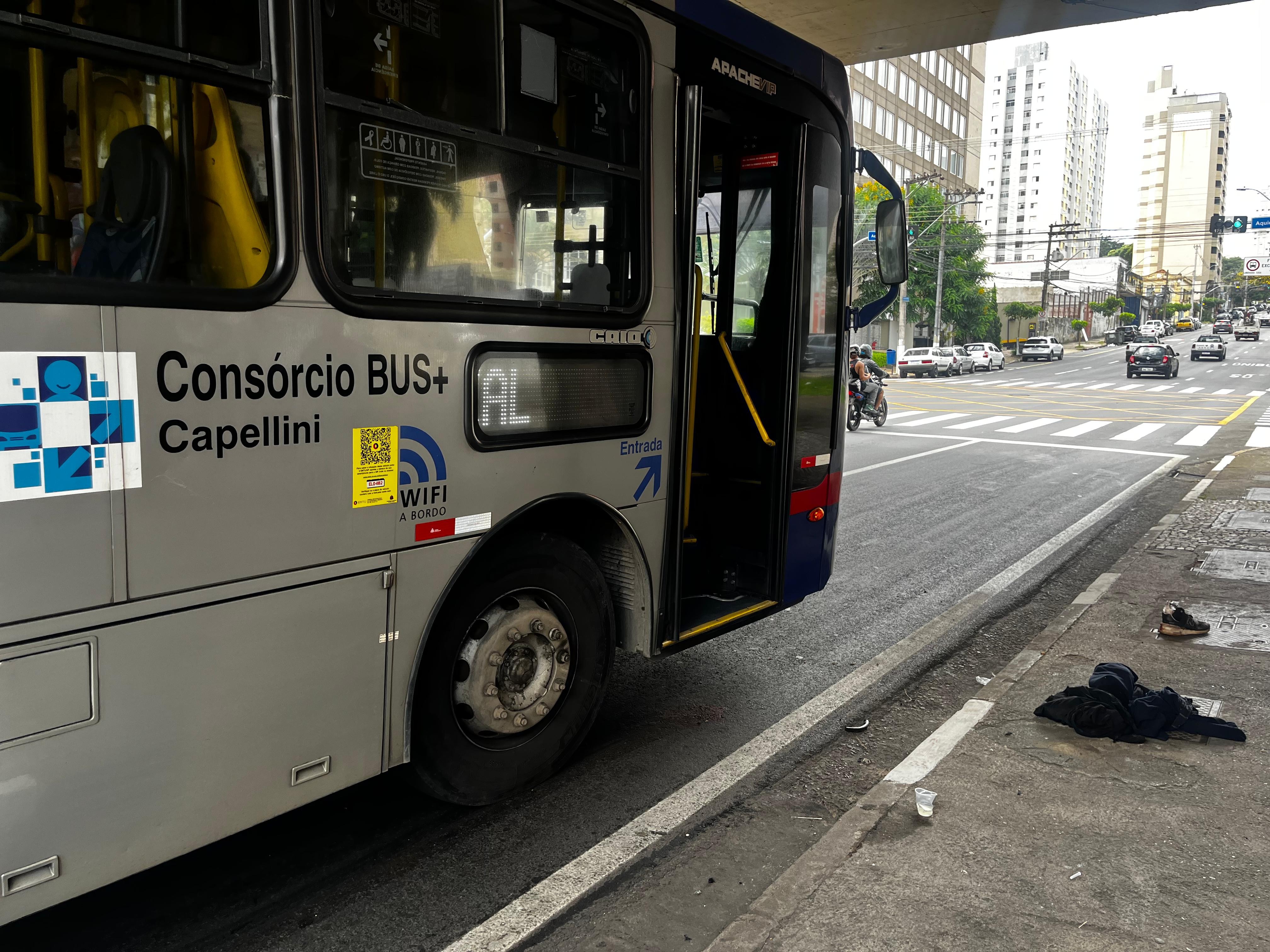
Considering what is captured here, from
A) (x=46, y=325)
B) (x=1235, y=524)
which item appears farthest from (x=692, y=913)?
(x=1235, y=524)

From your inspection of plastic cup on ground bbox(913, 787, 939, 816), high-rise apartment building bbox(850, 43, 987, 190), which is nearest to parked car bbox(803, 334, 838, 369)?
plastic cup on ground bbox(913, 787, 939, 816)

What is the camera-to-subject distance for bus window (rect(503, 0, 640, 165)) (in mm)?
3525

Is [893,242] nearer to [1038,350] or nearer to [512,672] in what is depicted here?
[512,672]

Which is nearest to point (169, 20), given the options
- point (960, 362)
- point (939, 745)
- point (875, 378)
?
point (939, 745)

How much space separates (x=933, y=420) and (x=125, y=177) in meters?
22.4

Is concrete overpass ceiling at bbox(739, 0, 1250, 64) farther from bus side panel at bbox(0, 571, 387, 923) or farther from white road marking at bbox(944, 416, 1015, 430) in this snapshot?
bus side panel at bbox(0, 571, 387, 923)

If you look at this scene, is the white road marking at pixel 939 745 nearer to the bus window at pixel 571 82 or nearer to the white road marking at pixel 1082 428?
the bus window at pixel 571 82

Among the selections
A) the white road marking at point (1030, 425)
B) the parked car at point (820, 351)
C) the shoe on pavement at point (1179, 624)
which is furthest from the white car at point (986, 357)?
the parked car at point (820, 351)

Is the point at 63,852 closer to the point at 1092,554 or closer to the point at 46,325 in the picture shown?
the point at 46,325

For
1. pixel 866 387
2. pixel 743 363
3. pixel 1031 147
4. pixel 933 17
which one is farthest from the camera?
pixel 1031 147

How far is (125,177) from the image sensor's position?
8.49 ft

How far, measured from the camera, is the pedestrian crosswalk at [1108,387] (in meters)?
35.6

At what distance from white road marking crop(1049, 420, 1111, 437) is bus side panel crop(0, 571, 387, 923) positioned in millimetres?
19417

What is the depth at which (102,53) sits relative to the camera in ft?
8.11
